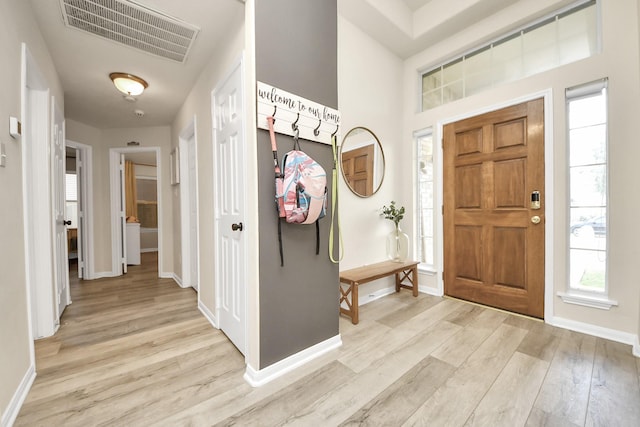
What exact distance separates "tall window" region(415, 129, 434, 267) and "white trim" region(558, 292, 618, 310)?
3.79ft

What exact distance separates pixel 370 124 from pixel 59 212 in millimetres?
3264

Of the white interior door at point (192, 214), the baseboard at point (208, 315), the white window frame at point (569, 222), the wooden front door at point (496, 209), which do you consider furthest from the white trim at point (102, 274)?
the white window frame at point (569, 222)

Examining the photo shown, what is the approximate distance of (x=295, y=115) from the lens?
62.5 inches

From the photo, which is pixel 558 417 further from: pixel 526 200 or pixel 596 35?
pixel 596 35

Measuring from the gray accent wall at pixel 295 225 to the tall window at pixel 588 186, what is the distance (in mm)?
2000

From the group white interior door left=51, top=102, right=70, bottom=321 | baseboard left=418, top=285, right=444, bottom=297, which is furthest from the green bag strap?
white interior door left=51, top=102, right=70, bottom=321

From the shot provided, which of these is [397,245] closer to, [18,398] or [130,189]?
[18,398]

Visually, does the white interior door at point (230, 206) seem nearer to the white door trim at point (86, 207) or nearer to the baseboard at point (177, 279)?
the baseboard at point (177, 279)

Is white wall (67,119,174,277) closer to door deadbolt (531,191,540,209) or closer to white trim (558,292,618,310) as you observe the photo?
door deadbolt (531,191,540,209)

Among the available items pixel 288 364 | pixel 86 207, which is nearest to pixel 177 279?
pixel 86 207

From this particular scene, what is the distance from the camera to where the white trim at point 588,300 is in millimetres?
1907

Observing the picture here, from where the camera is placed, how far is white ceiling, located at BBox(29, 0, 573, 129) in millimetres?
1807

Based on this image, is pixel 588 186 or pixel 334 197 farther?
pixel 588 186

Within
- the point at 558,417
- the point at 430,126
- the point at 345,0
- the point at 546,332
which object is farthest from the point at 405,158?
the point at 558,417
